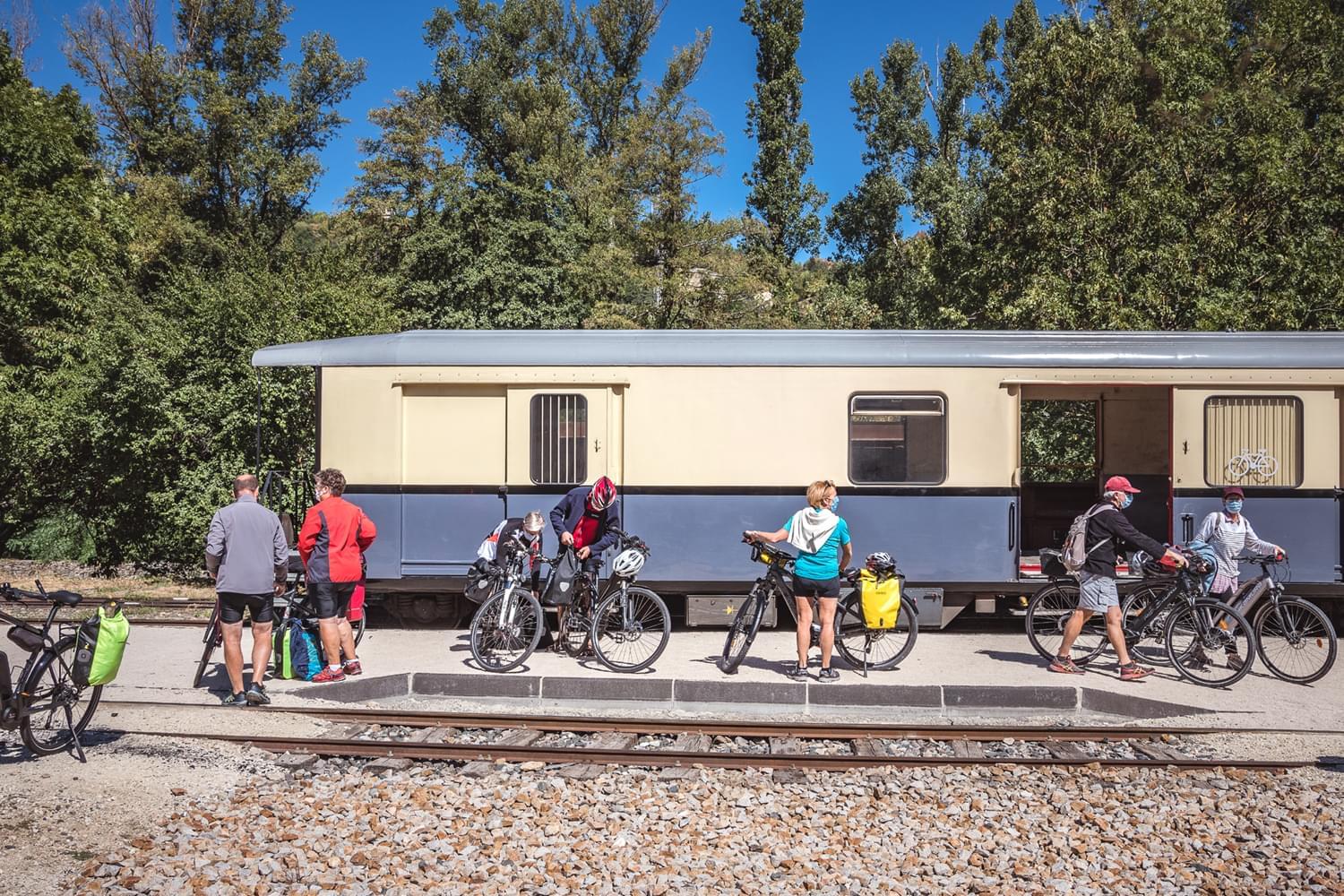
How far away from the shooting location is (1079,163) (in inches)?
757

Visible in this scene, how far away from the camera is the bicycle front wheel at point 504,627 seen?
9109 millimetres

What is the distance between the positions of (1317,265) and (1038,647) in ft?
40.1

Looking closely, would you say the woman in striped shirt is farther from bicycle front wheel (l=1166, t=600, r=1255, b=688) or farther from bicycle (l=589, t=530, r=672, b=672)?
bicycle (l=589, t=530, r=672, b=672)

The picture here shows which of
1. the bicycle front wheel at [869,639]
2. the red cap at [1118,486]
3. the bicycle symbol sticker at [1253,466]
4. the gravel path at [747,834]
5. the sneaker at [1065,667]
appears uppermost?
the bicycle symbol sticker at [1253,466]

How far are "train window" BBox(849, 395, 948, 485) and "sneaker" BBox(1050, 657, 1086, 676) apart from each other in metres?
2.38

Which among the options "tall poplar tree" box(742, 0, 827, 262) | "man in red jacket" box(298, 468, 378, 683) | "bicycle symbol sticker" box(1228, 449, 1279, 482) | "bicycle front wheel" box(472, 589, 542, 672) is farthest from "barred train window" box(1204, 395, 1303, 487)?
"tall poplar tree" box(742, 0, 827, 262)

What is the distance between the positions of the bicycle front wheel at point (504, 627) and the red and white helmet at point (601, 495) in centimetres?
104

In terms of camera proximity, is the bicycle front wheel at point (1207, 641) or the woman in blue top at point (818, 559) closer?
the woman in blue top at point (818, 559)

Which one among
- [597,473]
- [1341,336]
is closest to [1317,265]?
[1341,336]

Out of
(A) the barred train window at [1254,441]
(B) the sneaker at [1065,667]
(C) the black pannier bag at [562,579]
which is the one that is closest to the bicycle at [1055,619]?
(B) the sneaker at [1065,667]

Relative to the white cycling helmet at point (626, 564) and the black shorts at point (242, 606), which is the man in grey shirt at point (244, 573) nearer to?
the black shorts at point (242, 606)

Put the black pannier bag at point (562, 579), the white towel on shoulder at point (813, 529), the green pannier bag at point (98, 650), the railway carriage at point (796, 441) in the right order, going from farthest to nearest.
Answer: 1. the railway carriage at point (796, 441)
2. the black pannier bag at point (562, 579)
3. the white towel on shoulder at point (813, 529)
4. the green pannier bag at point (98, 650)

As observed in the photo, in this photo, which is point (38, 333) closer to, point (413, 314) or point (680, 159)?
point (413, 314)

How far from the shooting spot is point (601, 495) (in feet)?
31.0
